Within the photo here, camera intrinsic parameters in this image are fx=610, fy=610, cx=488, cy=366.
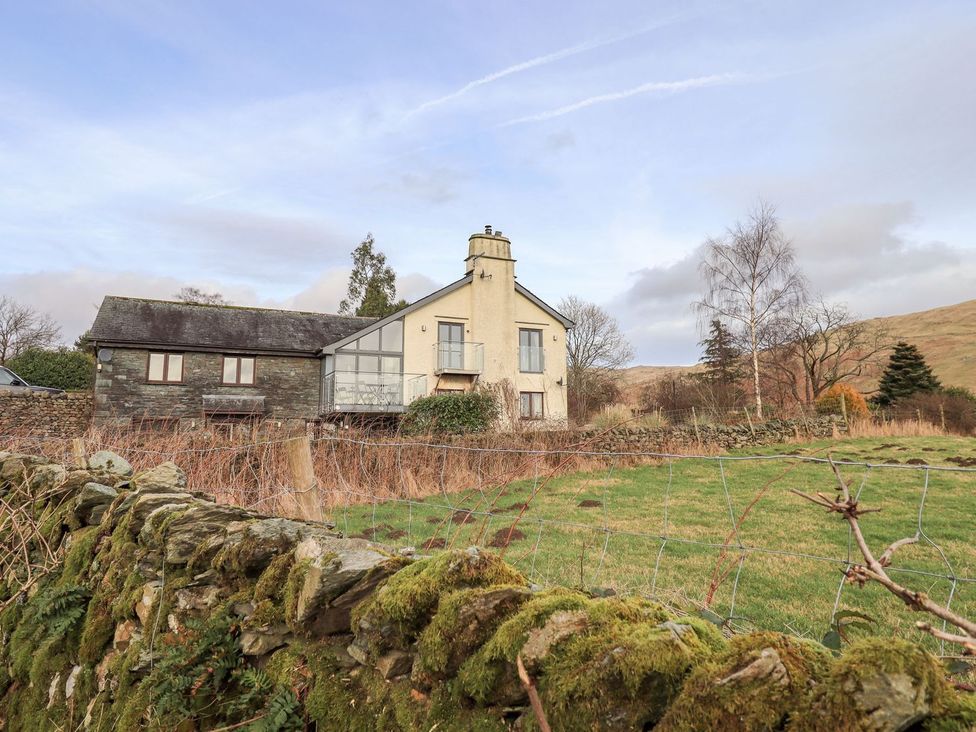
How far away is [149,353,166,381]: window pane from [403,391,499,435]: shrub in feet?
35.5

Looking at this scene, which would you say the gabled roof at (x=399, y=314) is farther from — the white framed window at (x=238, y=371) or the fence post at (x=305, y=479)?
the fence post at (x=305, y=479)

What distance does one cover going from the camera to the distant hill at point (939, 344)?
53.5 m

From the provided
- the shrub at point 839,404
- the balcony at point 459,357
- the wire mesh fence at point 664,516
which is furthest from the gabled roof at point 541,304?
the wire mesh fence at point 664,516

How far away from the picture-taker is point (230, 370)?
2636cm

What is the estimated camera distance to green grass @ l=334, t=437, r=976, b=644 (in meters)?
4.63

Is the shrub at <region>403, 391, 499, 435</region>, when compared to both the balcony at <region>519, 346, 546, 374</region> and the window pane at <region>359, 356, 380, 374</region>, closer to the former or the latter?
the window pane at <region>359, 356, 380, 374</region>

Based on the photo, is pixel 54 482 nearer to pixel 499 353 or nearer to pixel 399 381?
pixel 399 381

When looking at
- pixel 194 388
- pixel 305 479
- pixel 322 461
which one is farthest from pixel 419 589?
pixel 194 388

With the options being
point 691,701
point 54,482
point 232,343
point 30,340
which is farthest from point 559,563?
point 30,340

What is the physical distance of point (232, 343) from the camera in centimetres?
2633

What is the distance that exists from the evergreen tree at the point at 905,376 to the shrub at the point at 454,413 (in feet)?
71.6

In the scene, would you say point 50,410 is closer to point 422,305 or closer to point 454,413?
point 422,305

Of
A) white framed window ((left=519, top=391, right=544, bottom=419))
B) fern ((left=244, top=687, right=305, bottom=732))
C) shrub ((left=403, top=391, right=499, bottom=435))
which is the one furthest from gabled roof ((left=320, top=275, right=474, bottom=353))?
fern ((left=244, top=687, right=305, bottom=732))

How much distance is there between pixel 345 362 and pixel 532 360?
8905mm
